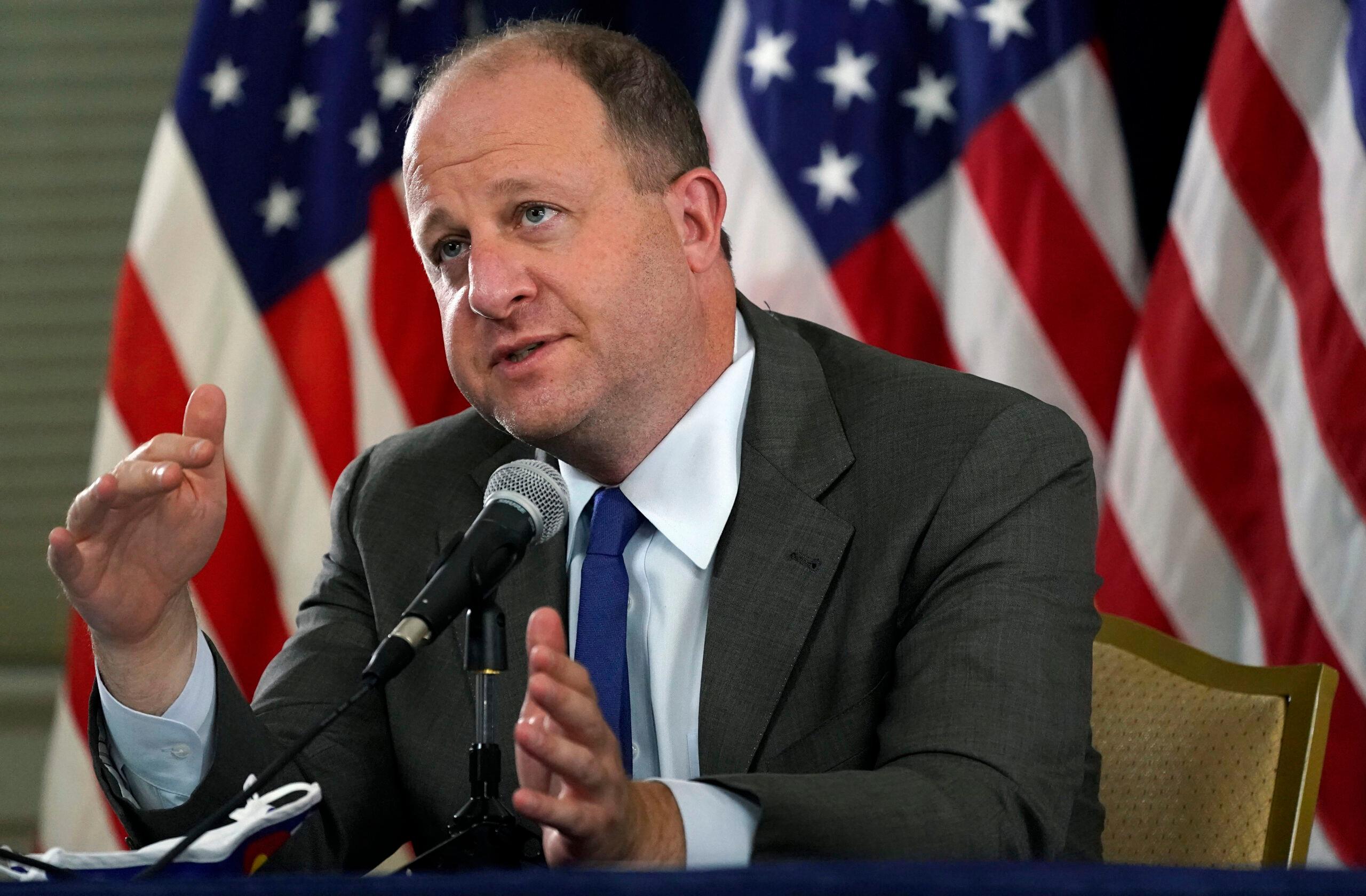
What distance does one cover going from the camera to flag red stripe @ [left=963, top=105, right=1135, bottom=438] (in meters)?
2.91

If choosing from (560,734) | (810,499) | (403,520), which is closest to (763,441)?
(810,499)

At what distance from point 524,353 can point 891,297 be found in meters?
1.53

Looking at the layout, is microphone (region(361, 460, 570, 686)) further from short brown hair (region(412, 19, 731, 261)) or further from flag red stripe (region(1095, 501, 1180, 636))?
flag red stripe (region(1095, 501, 1180, 636))

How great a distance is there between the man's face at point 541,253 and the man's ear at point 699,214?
0.08 m

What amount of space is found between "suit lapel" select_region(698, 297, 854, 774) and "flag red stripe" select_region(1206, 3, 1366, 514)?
1212mm

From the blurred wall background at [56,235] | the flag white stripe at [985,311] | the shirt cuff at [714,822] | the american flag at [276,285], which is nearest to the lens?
the shirt cuff at [714,822]

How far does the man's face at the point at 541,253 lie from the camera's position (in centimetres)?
165

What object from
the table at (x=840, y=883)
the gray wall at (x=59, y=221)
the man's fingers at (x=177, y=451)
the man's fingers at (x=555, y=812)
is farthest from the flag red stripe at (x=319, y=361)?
the table at (x=840, y=883)

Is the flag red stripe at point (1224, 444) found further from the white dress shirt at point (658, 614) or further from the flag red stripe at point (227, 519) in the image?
the flag red stripe at point (227, 519)

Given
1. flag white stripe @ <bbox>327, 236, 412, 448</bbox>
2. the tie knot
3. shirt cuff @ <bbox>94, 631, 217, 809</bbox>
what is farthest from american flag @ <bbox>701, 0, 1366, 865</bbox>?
shirt cuff @ <bbox>94, 631, 217, 809</bbox>

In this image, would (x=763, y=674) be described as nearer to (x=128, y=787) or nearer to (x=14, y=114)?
(x=128, y=787)

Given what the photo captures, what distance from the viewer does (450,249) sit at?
1.72m

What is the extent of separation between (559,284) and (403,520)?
45 cm

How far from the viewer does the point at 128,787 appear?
1521mm
